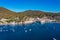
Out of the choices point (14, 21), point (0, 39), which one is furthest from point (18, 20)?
point (0, 39)

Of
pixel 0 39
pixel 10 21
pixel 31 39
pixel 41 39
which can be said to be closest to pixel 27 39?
pixel 31 39

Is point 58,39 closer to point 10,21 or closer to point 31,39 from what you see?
point 31,39

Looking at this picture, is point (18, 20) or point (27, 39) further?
point (18, 20)

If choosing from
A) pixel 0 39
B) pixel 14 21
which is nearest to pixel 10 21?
pixel 14 21

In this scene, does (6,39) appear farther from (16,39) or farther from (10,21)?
(10,21)

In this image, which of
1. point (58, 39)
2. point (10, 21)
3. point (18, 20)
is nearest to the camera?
point (58, 39)

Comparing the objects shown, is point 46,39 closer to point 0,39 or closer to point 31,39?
point 31,39

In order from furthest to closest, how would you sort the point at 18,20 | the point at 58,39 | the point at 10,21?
the point at 18,20, the point at 10,21, the point at 58,39

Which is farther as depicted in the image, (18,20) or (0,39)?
(18,20)
